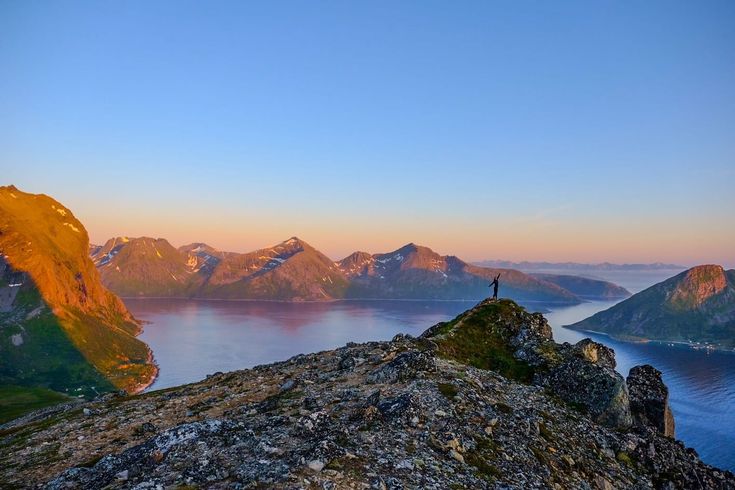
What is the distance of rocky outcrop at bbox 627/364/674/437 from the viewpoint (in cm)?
3950

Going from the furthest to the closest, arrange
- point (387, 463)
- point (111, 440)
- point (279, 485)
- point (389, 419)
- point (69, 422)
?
point (69, 422) < point (111, 440) < point (389, 419) < point (387, 463) < point (279, 485)

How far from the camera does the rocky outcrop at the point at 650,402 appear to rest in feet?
130

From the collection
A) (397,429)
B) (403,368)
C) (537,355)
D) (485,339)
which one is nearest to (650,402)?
(537,355)

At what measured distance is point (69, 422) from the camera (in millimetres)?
35688

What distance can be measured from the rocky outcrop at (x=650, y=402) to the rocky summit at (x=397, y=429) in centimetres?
12

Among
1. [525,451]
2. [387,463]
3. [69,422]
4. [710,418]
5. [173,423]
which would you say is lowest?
[710,418]

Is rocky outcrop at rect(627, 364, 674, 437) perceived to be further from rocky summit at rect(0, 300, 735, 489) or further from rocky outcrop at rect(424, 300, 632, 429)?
rocky outcrop at rect(424, 300, 632, 429)

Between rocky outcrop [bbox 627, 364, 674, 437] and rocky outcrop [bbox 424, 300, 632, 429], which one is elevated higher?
rocky outcrop [bbox 424, 300, 632, 429]

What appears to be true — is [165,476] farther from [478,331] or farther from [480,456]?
[478,331]

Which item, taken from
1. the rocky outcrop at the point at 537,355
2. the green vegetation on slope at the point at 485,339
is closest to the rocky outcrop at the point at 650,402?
the rocky outcrop at the point at 537,355

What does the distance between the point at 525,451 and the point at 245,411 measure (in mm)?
17151

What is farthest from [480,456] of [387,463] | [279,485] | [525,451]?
[279,485]

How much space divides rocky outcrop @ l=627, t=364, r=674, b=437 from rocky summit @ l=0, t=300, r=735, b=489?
118mm

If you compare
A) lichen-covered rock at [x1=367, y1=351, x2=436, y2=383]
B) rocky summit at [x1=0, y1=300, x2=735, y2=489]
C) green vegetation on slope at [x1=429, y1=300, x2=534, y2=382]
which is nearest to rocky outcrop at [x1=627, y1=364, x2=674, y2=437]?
rocky summit at [x1=0, y1=300, x2=735, y2=489]
